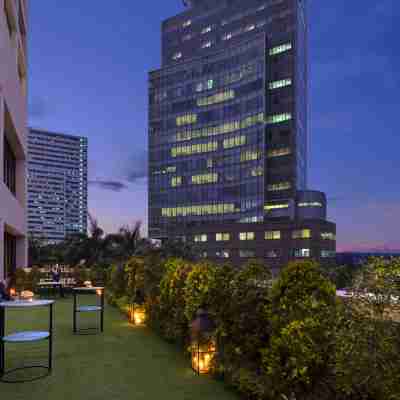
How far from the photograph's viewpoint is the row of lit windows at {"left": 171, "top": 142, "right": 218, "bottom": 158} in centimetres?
9081

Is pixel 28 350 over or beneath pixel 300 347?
beneath

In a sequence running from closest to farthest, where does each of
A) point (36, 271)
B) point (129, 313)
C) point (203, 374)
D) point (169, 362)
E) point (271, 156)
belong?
point (203, 374)
point (169, 362)
point (129, 313)
point (36, 271)
point (271, 156)

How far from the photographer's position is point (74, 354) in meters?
7.54

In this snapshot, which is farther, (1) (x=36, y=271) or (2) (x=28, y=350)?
(1) (x=36, y=271)

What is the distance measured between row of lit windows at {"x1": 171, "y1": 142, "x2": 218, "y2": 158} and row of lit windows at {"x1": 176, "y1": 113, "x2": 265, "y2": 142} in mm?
1995

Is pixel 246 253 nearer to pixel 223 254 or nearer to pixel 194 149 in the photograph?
pixel 223 254

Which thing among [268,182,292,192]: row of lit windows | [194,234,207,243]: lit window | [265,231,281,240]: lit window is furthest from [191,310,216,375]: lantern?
[268,182,292,192]: row of lit windows

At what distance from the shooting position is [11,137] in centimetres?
1980

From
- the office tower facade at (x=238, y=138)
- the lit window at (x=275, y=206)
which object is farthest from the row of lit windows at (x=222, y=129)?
the lit window at (x=275, y=206)

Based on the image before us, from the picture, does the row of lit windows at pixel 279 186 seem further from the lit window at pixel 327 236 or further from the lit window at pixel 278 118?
the lit window at pixel 278 118

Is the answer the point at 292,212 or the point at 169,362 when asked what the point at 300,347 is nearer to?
the point at 169,362

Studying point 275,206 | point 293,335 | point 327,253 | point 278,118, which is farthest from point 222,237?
point 293,335

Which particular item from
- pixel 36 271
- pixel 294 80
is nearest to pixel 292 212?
pixel 294 80

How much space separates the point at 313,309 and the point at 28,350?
6056mm
